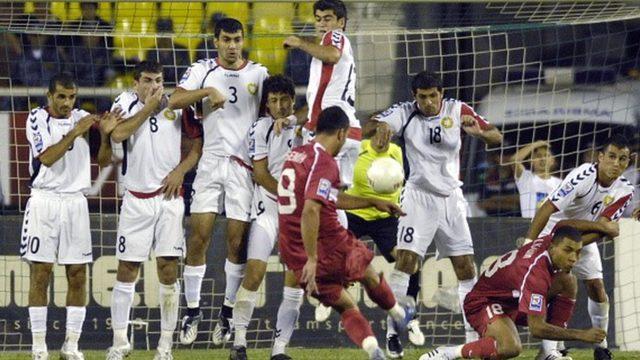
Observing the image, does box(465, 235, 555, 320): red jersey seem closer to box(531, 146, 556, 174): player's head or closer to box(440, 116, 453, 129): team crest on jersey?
box(440, 116, 453, 129): team crest on jersey

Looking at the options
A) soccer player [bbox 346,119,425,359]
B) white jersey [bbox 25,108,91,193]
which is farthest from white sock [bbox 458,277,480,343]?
white jersey [bbox 25,108,91,193]

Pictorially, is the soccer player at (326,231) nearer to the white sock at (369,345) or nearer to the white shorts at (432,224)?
the white sock at (369,345)

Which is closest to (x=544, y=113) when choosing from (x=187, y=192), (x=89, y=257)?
(x=187, y=192)

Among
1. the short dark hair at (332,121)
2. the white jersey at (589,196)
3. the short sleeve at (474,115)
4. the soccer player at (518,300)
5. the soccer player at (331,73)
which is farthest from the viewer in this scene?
the short sleeve at (474,115)

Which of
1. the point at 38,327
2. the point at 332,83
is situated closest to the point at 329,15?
the point at 332,83

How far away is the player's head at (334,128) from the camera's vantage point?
13430mm

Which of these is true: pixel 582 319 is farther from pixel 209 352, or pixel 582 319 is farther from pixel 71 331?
pixel 71 331

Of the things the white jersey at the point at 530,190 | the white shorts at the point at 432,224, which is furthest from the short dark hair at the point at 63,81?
the white jersey at the point at 530,190

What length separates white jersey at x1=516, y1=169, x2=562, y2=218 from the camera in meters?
18.9

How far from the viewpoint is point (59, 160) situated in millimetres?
15344

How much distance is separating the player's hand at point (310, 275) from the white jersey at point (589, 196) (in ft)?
9.91

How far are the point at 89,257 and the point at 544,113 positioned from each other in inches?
212

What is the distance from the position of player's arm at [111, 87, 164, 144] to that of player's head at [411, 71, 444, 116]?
7.38ft

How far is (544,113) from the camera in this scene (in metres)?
18.5
